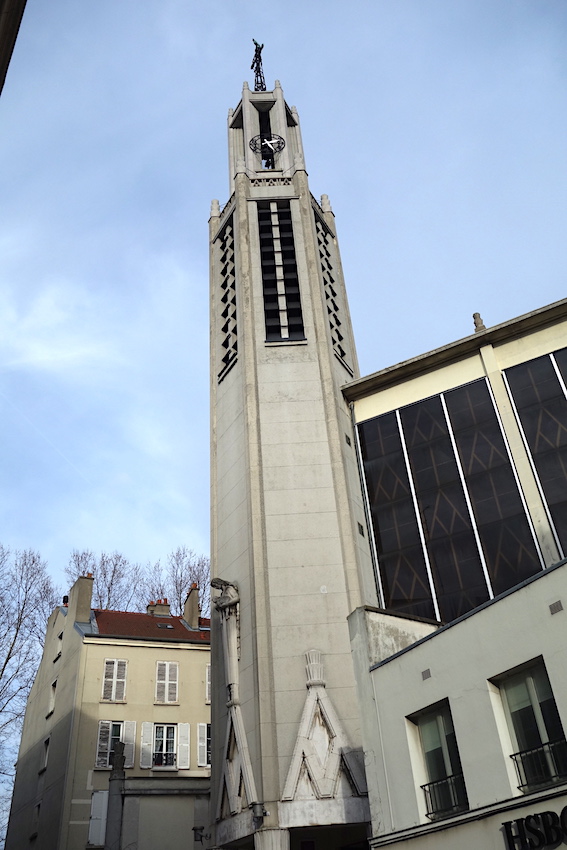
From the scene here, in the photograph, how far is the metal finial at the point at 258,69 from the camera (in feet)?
144

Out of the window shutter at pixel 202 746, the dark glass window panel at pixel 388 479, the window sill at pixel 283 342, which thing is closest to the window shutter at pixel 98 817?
the window shutter at pixel 202 746

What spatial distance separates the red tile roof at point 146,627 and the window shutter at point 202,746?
3497mm

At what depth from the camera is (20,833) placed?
99.4 ft

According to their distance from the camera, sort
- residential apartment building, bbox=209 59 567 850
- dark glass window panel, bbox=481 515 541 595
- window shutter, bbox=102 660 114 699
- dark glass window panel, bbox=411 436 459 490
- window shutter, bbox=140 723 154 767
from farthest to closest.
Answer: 1. window shutter, bbox=102 660 114 699
2. window shutter, bbox=140 723 154 767
3. dark glass window panel, bbox=411 436 459 490
4. dark glass window panel, bbox=481 515 541 595
5. residential apartment building, bbox=209 59 567 850

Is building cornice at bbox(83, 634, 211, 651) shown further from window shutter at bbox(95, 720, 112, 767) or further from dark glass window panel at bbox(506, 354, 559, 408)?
dark glass window panel at bbox(506, 354, 559, 408)

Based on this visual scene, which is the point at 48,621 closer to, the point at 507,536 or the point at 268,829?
the point at 268,829

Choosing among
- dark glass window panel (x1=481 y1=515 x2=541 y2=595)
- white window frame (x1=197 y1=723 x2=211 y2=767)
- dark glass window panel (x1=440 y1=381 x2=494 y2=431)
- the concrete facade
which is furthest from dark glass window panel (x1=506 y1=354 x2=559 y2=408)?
white window frame (x1=197 y1=723 x2=211 y2=767)

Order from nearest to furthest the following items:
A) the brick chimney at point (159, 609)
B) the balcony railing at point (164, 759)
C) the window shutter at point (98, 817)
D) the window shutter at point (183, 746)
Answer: the window shutter at point (98, 817)
the balcony railing at point (164, 759)
the window shutter at point (183, 746)
the brick chimney at point (159, 609)

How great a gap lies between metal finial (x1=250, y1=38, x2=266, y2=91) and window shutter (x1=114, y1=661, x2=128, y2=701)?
108 ft

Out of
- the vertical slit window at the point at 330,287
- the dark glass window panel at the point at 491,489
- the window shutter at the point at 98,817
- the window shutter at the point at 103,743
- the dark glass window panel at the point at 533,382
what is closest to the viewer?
the dark glass window panel at the point at 491,489

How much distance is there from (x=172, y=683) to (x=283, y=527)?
11125 millimetres

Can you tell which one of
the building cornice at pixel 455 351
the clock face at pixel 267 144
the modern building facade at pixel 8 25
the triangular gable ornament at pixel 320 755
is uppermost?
the clock face at pixel 267 144

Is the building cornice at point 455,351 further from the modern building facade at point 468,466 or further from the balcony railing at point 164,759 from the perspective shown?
the balcony railing at point 164,759

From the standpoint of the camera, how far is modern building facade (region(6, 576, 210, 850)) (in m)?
25.3
